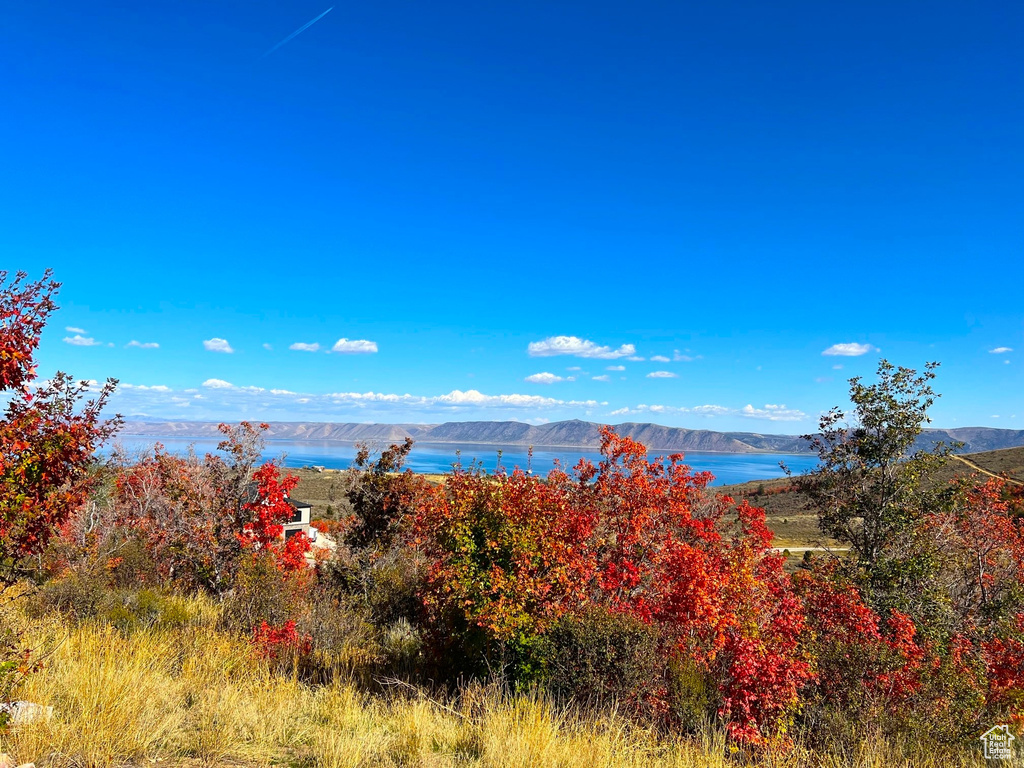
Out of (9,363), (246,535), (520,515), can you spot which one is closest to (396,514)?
(246,535)

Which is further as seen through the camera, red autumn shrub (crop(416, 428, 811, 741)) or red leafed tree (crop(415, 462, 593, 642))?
red leafed tree (crop(415, 462, 593, 642))

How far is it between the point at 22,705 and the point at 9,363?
3137mm

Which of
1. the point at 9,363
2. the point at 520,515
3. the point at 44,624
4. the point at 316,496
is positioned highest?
the point at 9,363

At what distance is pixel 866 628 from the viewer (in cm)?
1004

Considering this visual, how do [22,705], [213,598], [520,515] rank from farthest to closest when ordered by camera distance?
[213,598]
[520,515]
[22,705]

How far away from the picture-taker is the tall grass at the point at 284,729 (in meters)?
5.20

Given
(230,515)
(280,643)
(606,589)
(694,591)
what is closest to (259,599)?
(280,643)

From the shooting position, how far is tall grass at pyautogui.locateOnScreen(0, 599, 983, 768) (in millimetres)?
5199

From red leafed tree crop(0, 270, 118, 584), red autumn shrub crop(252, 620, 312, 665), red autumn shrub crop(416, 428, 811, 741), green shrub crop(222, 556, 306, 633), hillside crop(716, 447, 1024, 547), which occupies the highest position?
red leafed tree crop(0, 270, 118, 584)

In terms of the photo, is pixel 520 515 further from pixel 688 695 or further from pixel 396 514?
pixel 396 514

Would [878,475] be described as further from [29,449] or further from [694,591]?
[29,449]

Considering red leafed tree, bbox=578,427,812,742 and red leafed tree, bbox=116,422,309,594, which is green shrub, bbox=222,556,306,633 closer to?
red leafed tree, bbox=116,422,309,594

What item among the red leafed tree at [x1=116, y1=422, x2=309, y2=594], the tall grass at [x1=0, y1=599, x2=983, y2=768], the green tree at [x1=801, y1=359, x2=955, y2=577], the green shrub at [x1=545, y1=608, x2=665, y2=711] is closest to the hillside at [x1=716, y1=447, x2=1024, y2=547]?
the green tree at [x1=801, y1=359, x2=955, y2=577]

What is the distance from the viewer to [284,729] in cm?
623
